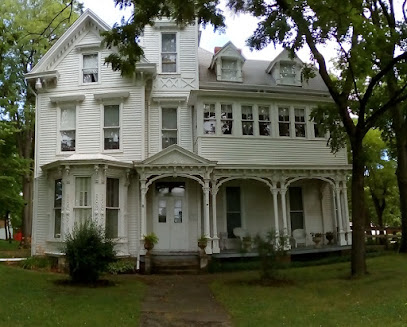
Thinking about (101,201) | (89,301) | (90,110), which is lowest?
(89,301)

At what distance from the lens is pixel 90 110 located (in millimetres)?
18531

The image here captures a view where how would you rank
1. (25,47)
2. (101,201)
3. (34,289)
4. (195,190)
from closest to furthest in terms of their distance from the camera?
(34,289) < (101,201) < (195,190) < (25,47)

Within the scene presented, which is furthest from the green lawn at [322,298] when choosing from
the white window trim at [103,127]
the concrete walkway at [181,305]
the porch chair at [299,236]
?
the white window trim at [103,127]

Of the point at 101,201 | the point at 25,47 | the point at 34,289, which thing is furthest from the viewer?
the point at 25,47

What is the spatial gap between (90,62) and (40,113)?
3.20m

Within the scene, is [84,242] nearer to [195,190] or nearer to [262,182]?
[195,190]

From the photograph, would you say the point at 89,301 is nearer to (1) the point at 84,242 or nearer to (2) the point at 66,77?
(1) the point at 84,242

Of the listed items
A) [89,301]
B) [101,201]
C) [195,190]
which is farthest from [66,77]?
[89,301]

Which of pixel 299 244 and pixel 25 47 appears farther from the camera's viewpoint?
pixel 25 47

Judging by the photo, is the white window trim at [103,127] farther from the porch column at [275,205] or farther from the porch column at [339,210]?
the porch column at [339,210]

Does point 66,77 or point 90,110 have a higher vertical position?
A: point 66,77

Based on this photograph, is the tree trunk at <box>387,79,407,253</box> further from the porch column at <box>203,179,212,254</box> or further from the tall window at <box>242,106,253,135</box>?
the porch column at <box>203,179,212,254</box>

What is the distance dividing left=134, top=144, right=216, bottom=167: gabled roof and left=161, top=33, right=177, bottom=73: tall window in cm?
445

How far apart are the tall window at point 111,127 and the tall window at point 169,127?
1993mm
